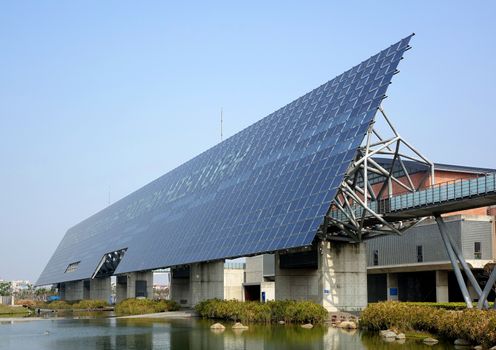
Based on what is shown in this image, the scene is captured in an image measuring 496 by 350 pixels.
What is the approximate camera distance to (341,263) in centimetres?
5088

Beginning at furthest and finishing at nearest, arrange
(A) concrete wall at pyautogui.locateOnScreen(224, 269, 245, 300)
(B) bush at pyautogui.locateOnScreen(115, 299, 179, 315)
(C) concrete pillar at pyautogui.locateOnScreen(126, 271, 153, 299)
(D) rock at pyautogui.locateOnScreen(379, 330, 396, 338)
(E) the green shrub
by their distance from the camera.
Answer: (A) concrete wall at pyautogui.locateOnScreen(224, 269, 245, 300) < (E) the green shrub < (C) concrete pillar at pyautogui.locateOnScreen(126, 271, 153, 299) < (B) bush at pyautogui.locateOnScreen(115, 299, 179, 315) < (D) rock at pyautogui.locateOnScreen(379, 330, 396, 338)

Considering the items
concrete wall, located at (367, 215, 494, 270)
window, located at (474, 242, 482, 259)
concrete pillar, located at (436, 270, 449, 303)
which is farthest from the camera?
concrete pillar, located at (436, 270, 449, 303)

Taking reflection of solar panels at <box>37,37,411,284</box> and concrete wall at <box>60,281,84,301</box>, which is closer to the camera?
reflection of solar panels at <box>37,37,411,284</box>

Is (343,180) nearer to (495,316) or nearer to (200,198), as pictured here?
(495,316)

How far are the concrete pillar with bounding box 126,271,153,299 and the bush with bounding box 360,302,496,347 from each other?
4695cm

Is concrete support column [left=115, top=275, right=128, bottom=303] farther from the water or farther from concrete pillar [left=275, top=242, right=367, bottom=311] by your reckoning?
the water

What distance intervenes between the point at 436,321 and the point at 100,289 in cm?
7951

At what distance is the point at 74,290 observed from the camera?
11812cm

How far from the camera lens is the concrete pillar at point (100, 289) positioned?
339 ft

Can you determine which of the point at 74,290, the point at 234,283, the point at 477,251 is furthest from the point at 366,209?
the point at 74,290

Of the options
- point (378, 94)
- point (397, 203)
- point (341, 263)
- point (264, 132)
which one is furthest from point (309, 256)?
point (264, 132)

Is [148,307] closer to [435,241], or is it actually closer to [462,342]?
[435,241]

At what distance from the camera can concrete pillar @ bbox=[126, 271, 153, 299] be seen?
82887mm

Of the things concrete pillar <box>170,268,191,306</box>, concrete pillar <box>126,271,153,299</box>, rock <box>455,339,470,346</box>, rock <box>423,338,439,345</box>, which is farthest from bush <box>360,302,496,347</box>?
concrete pillar <box>126,271,153,299</box>
